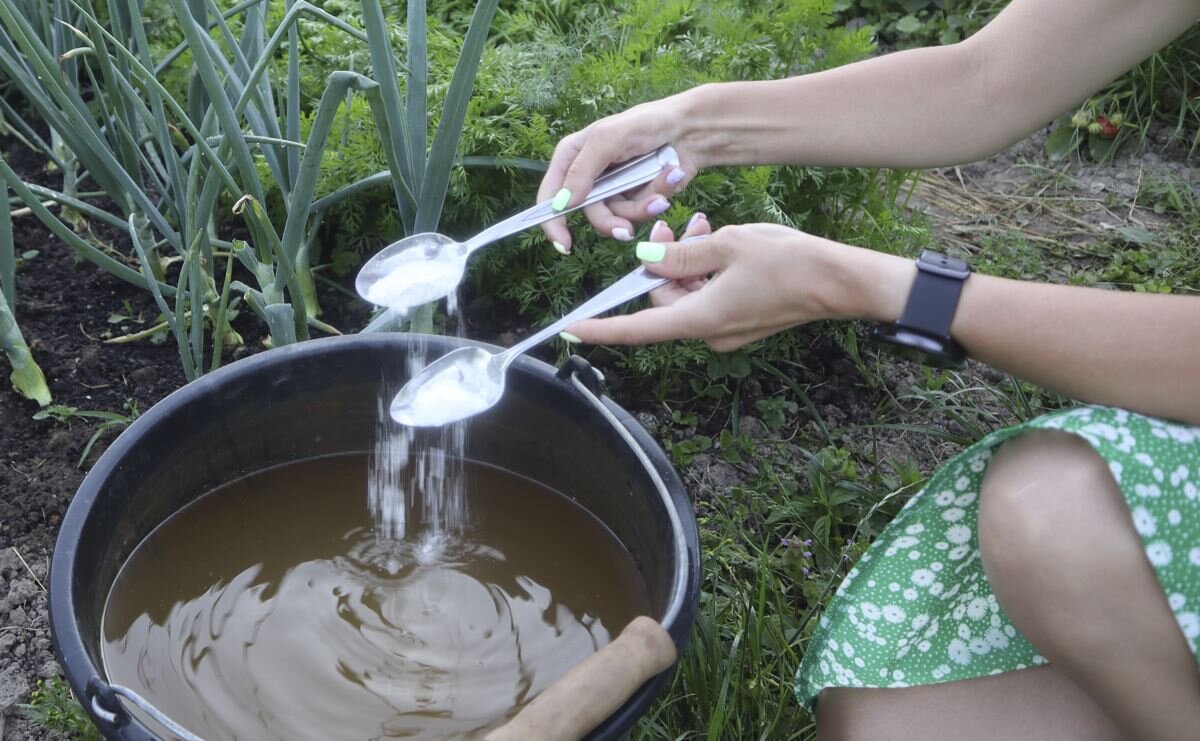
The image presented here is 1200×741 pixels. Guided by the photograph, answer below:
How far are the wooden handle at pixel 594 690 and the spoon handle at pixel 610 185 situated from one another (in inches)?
22.9

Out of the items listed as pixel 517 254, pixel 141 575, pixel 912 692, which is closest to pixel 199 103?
pixel 517 254

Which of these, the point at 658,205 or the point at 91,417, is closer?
the point at 658,205

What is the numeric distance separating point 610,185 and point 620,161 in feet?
0.13

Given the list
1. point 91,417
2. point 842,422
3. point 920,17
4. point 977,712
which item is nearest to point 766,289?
point 977,712

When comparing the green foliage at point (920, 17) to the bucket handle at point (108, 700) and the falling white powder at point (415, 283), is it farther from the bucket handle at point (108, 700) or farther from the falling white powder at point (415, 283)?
the bucket handle at point (108, 700)

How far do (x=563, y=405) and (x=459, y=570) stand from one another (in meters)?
0.25

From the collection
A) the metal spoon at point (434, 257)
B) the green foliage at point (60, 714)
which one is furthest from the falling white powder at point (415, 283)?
the green foliage at point (60, 714)

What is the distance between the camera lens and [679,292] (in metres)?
1.28

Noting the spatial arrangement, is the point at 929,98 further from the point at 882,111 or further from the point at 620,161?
the point at 620,161

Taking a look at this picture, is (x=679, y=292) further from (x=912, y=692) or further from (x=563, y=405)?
(x=912, y=692)

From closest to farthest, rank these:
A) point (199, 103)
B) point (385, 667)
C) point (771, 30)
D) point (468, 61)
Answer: point (385, 667), point (468, 61), point (199, 103), point (771, 30)

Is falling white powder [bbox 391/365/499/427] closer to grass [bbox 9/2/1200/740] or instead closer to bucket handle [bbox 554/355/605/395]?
bucket handle [bbox 554/355/605/395]

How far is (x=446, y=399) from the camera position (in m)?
1.27

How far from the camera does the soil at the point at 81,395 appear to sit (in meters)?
1.49
